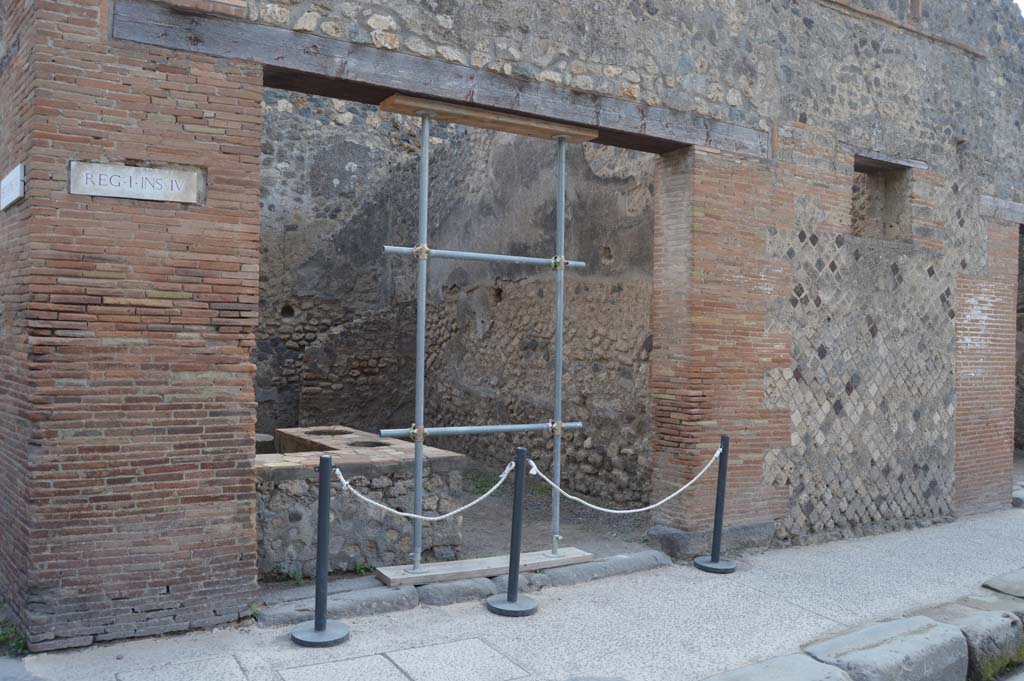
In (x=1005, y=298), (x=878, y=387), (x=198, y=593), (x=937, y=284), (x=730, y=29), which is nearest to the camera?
(x=198, y=593)

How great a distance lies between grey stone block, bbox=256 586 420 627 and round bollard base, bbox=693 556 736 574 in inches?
86.6

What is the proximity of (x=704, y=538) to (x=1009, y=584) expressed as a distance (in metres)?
2.04

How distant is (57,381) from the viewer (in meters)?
4.14

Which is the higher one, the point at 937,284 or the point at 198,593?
the point at 937,284

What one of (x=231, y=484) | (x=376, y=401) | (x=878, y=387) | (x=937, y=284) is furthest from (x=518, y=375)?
(x=231, y=484)

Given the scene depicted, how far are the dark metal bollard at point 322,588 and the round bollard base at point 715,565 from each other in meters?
2.77

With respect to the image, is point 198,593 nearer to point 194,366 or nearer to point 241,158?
point 194,366

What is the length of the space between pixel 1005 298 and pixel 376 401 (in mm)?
7396

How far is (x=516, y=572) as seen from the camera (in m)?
5.08

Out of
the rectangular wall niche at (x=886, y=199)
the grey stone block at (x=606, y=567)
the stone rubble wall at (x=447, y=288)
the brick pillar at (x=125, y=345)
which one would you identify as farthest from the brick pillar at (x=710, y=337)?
the brick pillar at (x=125, y=345)

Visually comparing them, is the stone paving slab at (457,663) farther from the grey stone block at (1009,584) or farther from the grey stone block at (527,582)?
the grey stone block at (1009,584)

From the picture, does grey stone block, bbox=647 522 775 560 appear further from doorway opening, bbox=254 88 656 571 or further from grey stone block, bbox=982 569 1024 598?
grey stone block, bbox=982 569 1024 598

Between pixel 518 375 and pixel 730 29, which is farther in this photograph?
pixel 518 375

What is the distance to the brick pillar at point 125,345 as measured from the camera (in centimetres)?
411
